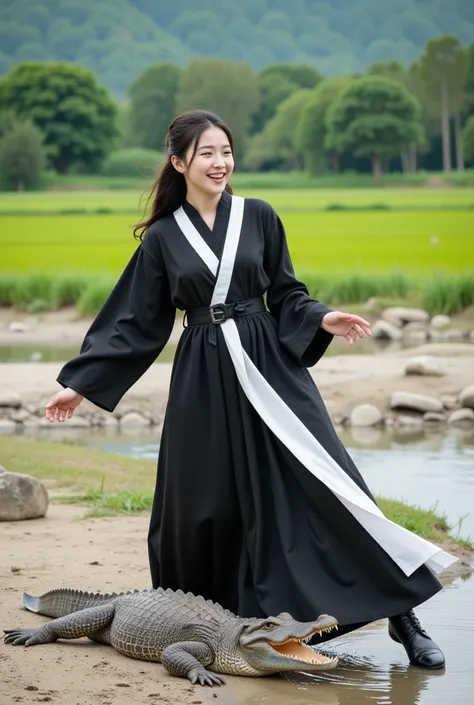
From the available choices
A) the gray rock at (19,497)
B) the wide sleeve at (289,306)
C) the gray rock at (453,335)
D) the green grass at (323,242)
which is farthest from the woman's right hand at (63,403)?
the green grass at (323,242)

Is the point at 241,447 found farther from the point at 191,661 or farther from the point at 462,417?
the point at 462,417

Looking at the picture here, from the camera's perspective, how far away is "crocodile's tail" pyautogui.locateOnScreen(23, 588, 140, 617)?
4.82 metres

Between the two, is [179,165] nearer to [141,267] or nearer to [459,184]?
[141,267]

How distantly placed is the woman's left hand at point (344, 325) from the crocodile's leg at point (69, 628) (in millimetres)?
1222

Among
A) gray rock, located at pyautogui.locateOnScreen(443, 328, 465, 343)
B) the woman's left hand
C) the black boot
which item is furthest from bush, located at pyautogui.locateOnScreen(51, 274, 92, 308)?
the black boot

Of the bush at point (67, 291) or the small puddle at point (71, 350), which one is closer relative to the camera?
the small puddle at point (71, 350)

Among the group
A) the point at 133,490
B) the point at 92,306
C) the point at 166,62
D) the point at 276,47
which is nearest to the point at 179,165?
the point at 133,490

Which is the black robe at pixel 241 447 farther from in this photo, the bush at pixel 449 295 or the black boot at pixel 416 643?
the bush at pixel 449 295

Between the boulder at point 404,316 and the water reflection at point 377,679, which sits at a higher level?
the water reflection at point 377,679

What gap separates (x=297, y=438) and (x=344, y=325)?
0.42 meters

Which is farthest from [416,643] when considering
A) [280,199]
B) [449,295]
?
[280,199]

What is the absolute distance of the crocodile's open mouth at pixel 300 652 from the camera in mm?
4297

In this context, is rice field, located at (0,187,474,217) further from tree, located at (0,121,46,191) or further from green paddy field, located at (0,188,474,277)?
tree, located at (0,121,46,191)

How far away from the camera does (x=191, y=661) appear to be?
432 centimetres
